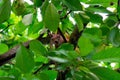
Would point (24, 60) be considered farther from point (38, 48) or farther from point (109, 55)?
point (109, 55)

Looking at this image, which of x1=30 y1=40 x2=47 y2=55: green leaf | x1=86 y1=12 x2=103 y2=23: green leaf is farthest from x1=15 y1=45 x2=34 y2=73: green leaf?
x1=86 y1=12 x2=103 y2=23: green leaf

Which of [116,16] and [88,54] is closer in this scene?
[88,54]

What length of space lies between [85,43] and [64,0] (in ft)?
0.37

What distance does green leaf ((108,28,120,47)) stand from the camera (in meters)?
0.91

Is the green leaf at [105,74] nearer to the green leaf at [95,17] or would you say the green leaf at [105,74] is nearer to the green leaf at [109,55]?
the green leaf at [109,55]

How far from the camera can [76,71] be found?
2.36ft

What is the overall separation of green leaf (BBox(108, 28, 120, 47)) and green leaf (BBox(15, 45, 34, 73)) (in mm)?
289

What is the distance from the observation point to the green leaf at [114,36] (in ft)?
2.99

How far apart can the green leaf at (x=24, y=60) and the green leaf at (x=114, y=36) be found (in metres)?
0.29

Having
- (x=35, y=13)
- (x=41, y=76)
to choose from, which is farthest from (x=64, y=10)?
(x=41, y=76)

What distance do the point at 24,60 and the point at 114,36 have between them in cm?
32

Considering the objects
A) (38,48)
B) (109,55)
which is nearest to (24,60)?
(38,48)

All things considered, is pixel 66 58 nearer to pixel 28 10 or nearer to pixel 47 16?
pixel 47 16

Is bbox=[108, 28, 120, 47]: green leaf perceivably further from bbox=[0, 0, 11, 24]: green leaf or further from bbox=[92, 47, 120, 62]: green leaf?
bbox=[0, 0, 11, 24]: green leaf
